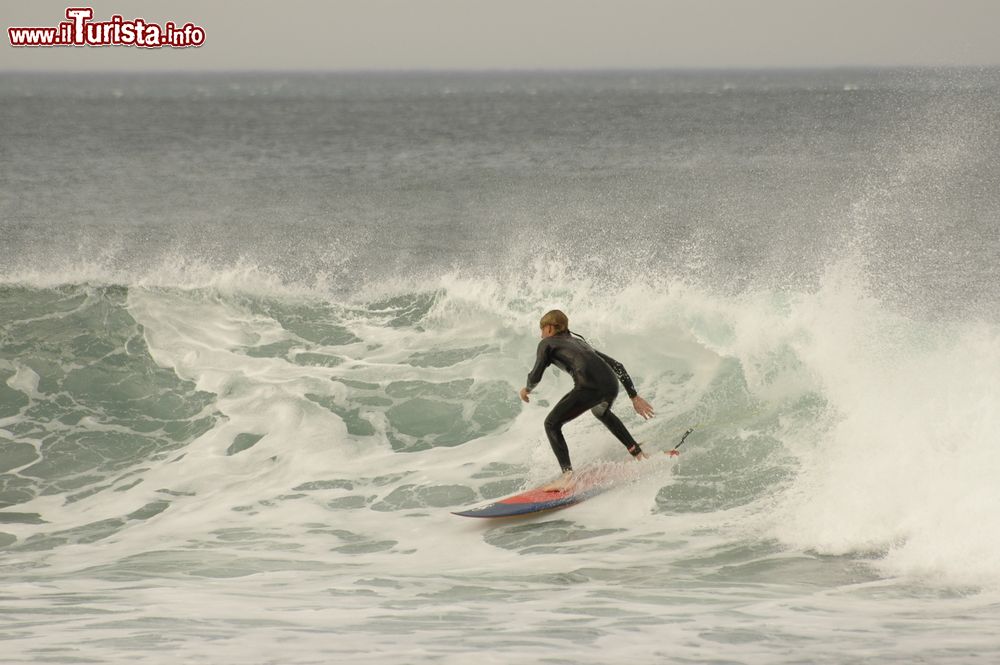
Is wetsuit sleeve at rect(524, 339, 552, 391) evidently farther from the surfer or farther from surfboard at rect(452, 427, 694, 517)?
surfboard at rect(452, 427, 694, 517)

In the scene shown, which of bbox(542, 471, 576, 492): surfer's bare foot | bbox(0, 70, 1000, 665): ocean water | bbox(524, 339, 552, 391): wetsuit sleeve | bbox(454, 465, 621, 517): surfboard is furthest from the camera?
bbox(542, 471, 576, 492): surfer's bare foot

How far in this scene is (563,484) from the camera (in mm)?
10508

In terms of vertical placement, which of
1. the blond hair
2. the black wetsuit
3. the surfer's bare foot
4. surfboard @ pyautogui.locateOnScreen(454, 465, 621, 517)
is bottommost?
surfboard @ pyautogui.locateOnScreen(454, 465, 621, 517)

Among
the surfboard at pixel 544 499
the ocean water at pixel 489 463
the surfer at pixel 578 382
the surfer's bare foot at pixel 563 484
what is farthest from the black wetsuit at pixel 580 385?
the ocean water at pixel 489 463

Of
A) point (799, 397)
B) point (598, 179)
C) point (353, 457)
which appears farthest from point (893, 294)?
point (598, 179)

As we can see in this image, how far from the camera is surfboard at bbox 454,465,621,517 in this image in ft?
33.9

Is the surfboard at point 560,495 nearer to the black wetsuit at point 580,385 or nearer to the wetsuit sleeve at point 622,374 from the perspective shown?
the black wetsuit at point 580,385

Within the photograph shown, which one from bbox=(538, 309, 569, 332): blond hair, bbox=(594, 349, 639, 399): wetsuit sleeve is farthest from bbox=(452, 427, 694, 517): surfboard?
bbox=(538, 309, 569, 332): blond hair

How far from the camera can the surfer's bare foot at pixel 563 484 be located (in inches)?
412

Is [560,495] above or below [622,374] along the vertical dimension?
below

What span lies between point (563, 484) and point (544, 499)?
0.23m

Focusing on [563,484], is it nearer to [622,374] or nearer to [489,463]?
[622,374]

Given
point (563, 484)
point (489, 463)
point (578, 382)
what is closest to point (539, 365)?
point (578, 382)

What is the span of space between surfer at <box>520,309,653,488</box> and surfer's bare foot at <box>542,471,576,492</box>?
0.20 feet
